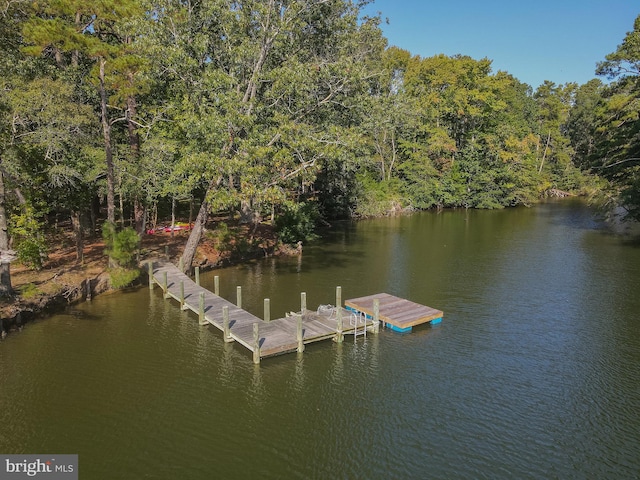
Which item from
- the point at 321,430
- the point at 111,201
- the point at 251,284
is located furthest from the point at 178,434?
the point at 111,201

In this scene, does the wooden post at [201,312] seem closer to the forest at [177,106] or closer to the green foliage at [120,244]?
the forest at [177,106]

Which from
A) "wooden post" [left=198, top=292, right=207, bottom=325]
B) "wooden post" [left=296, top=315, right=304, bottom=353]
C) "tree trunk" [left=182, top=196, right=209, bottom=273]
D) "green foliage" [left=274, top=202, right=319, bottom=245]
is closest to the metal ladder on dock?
"wooden post" [left=296, top=315, right=304, bottom=353]

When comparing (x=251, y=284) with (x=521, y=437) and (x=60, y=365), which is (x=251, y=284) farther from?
(x=521, y=437)

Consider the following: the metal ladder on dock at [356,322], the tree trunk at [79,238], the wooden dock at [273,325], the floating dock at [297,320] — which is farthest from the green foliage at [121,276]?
the metal ladder on dock at [356,322]

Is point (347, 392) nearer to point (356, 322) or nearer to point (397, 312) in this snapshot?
point (356, 322)

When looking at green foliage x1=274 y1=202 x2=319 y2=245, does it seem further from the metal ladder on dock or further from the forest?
the metal ladder on dock

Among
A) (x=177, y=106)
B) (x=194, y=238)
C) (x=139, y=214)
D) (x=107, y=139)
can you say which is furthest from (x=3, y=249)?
(x=177, y=106)
